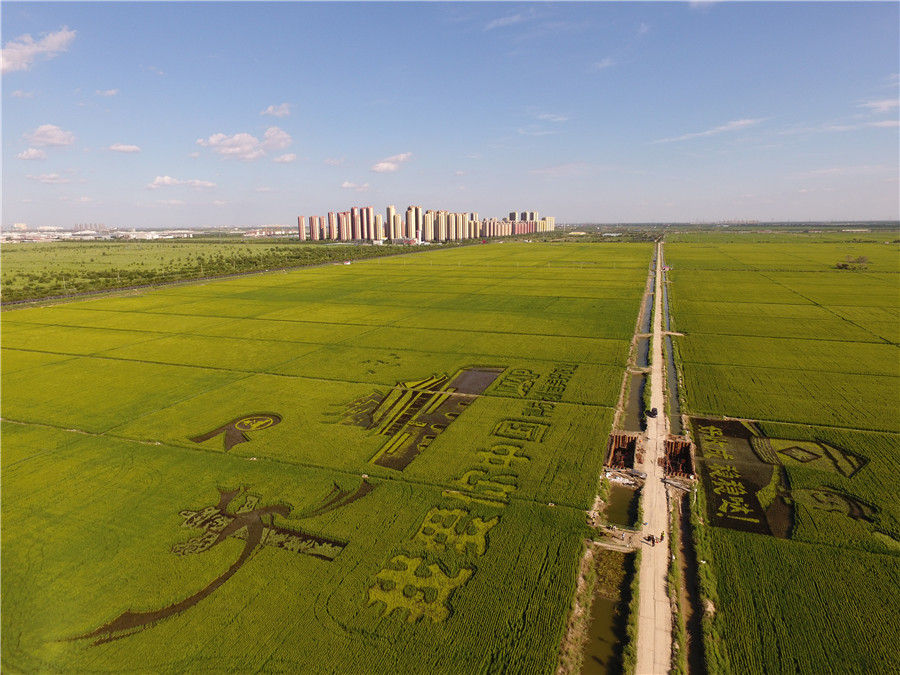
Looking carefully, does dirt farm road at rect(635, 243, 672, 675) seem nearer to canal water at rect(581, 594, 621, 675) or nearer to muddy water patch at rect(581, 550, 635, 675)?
muddy water patch at rect(581, 550, 635, 675)

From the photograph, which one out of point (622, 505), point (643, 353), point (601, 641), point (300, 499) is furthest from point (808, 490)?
point (643, 353)

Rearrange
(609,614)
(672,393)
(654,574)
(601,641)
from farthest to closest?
(672,393), (654,574), (609,614), (601,641)

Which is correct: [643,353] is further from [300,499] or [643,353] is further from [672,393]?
[300,499]

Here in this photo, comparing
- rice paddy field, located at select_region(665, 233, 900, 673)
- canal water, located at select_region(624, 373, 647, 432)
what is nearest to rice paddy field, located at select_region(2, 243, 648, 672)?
canal water, located at select_region(624, 373, 647, 432)

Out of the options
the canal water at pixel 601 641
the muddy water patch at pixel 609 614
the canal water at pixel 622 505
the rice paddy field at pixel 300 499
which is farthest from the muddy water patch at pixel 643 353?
the canal water at pixel 601 641

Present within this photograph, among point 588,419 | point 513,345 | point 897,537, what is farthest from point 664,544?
point 513,345

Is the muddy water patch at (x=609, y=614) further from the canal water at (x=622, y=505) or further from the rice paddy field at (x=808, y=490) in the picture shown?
the rice paddy field at (x=808, y=490)

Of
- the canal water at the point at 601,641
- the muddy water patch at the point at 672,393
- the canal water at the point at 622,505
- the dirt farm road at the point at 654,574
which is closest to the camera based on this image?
the canal water at the point at 601,641
